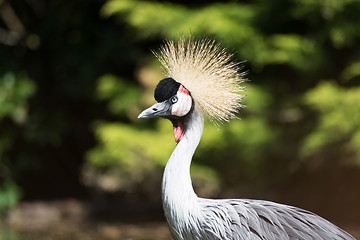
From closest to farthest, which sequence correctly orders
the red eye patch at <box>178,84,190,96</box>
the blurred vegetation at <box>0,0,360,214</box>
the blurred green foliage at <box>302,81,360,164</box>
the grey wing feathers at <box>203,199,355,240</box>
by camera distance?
1. the grey wing feathers at <box>203,199,355,240</box>
2. the red eye patch at <box>178,84,190,96</box>
3. the blurred green foliage at <box>302,81,360,164</box>
4. the blurred vegetation at <box>0,0,360,214</box>

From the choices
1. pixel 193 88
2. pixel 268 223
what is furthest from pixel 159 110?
pixel 268 223

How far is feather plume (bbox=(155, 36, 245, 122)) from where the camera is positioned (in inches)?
87.4

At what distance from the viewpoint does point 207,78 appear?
225 cm

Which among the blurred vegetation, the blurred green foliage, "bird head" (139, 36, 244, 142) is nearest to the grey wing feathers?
"bird head" (139, 36, 244, 142)

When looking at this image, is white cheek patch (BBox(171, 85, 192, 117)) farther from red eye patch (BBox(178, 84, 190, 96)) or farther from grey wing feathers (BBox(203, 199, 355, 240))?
grey wing feathers (BBox(203, 199, 355, 240))

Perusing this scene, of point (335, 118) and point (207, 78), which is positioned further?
point (335, 118)

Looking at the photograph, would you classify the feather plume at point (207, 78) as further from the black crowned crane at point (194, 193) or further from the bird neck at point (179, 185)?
the bird neck at point (179, 185)

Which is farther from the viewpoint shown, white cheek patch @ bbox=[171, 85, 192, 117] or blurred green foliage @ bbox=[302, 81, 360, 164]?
blurred green foliage @ bbox=[302, 81, 360, 164]

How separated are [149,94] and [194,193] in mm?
3848

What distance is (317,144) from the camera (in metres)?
4.88

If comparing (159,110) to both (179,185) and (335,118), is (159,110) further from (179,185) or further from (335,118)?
(335,118)

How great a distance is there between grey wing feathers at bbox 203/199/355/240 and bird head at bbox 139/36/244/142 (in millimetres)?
346

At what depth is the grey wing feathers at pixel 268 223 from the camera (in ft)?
6.76

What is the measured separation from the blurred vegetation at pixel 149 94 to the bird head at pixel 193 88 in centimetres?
225
